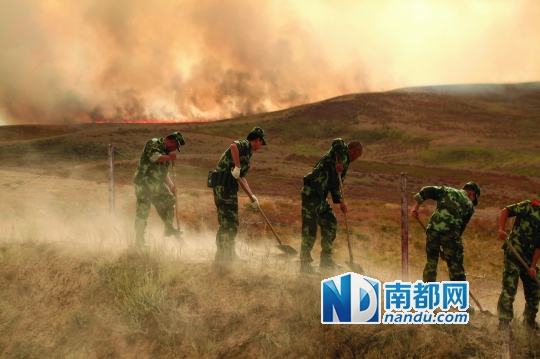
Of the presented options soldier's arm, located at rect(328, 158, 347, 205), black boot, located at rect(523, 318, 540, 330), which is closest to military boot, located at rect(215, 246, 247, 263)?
soldier's arm, located at rect(328, 158, 347, 205)

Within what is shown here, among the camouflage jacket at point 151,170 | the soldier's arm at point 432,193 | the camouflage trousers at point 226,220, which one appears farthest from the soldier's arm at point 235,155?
the soldier's arm at point 432,193

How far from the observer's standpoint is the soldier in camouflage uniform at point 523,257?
577cm

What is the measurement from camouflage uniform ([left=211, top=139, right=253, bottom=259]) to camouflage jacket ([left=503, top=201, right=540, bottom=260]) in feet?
11.6

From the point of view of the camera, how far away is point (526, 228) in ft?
19.2

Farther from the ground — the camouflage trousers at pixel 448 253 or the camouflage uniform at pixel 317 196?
the camouflage uniform at pixel 317 196

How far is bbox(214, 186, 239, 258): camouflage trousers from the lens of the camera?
21.7 ft

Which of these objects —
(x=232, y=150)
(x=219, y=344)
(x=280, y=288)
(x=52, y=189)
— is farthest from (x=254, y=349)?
(x=52, y=189)

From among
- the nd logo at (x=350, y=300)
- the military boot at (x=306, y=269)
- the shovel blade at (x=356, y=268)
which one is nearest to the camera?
the nd logo at (x=350, y=300)

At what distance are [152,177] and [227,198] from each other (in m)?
1.37

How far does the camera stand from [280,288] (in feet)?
18.9

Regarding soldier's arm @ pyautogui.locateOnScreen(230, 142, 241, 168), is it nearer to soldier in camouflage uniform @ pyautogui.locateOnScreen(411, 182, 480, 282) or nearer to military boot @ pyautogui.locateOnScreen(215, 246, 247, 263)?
military boot @ pyautogui.locateOnScreen(215, 246, 247, 263)

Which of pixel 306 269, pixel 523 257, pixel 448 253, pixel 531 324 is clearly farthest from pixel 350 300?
pixel 531 324

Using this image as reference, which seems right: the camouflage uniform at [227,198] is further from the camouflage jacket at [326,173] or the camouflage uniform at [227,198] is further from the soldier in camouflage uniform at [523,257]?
the soldier in camouflage uniform at [523,257]

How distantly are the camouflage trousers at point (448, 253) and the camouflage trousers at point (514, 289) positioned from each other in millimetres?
502
